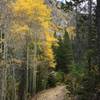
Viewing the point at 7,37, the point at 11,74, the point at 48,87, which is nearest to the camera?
the point at 7,37

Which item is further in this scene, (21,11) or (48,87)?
(48,87)

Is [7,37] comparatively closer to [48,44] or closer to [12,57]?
[12,57]

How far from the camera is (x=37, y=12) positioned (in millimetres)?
27984

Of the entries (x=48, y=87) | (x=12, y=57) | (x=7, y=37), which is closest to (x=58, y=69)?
(x=48, y=87)

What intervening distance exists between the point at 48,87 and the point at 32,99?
5.42 metres

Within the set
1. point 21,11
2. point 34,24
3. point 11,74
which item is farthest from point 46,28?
point 11,74

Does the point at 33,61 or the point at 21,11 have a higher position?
the point at 21,11

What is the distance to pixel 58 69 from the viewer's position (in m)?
39.1

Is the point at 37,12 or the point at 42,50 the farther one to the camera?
the point at 42,50

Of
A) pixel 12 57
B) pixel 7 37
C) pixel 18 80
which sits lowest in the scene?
pixel 18 80

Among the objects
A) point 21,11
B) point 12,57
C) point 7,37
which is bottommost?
point 12,57

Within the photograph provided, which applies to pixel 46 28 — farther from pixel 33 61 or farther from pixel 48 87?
pixel 48 87

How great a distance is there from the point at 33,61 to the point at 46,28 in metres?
3.53

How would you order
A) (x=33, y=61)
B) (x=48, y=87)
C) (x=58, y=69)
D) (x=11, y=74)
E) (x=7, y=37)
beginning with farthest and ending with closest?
(x=58, y=69) < (x=48, y=87) < (x=33, y=61) < (x=11, y=74) < (x=7, y=37)
